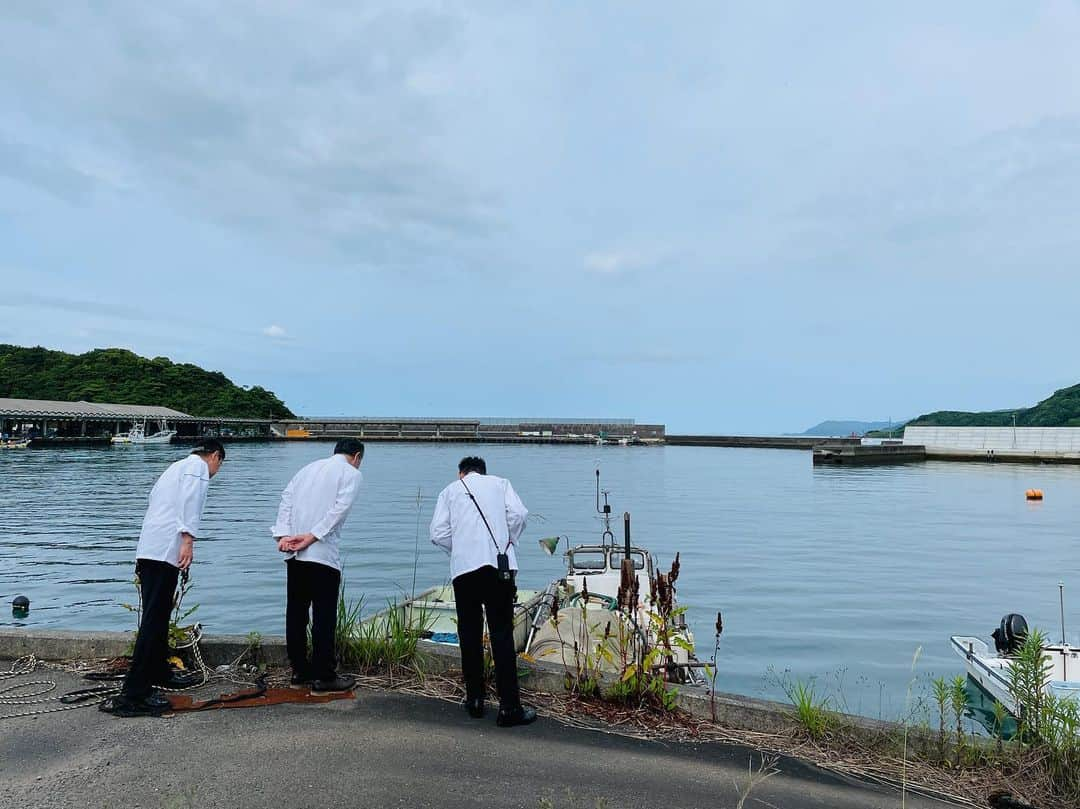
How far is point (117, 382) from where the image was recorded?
130 metres

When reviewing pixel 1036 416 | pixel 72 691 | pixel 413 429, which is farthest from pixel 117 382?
pixel 1036 416

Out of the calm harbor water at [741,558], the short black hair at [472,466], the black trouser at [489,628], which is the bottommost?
the calm harbor water at [741,558]

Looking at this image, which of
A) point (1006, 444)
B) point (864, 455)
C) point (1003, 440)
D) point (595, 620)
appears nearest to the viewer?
point (595, 620)

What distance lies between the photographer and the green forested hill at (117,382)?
4818 inches

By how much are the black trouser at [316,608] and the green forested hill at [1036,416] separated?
132 meters

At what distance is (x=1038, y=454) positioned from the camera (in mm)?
79875

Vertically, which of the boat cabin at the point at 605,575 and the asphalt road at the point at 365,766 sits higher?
the asphalt road at the point at 365,766

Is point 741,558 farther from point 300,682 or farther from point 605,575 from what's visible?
point 300,682

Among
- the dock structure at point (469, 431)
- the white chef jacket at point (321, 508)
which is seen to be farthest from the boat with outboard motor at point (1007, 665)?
the dock structure at point (469, 431)

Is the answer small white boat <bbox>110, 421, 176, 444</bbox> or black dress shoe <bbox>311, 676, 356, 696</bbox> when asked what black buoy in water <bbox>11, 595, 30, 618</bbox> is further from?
small white boat <bbox>110, 421, 176, 444</bbox>

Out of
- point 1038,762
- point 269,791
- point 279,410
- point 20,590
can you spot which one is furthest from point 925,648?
point 279,410

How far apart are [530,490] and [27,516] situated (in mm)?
29521

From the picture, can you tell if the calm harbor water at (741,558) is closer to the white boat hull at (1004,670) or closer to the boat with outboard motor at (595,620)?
the white boat hull at (1004,670)

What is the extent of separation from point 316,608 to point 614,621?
5.45 m
